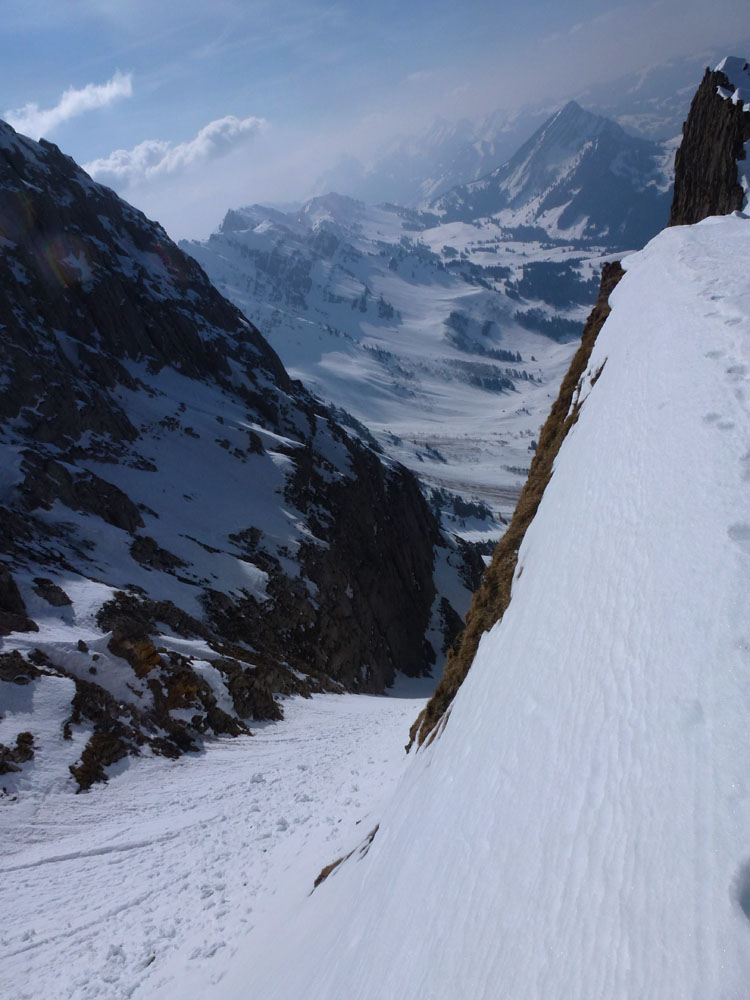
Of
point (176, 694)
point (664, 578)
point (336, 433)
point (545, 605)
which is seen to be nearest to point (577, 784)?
point (664, 578)

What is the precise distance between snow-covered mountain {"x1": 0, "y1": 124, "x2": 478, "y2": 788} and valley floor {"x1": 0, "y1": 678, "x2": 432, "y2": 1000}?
2.33 meters

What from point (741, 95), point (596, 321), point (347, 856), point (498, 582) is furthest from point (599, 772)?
point (741, 95)

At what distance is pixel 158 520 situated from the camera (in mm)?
46250

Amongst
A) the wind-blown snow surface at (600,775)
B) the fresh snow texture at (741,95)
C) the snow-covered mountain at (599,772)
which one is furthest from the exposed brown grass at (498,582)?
the fresh snow texture at (741,95)

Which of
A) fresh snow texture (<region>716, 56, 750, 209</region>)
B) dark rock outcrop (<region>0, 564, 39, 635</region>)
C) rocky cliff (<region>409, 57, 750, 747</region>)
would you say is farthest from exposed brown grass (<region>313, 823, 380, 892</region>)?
fresh snow texture (<region>716, 56, 750, 209</region>)

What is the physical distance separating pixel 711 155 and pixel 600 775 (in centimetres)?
3125

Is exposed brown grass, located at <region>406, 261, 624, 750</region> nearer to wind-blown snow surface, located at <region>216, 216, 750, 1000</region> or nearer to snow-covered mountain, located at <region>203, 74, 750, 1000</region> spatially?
snow-covered mountain, located at <region>203, 74, 750, 1000</region>

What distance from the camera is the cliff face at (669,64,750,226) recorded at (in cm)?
2233

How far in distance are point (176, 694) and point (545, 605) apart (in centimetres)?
2314

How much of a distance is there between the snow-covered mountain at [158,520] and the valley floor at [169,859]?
233 cm

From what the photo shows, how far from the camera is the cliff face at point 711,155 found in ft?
73.3

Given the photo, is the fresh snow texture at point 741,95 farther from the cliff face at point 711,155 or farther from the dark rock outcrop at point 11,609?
the dark rock outcrop at point 11,609

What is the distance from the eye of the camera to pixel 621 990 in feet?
10.8

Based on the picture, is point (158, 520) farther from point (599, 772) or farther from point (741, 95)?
point (599, 772)
